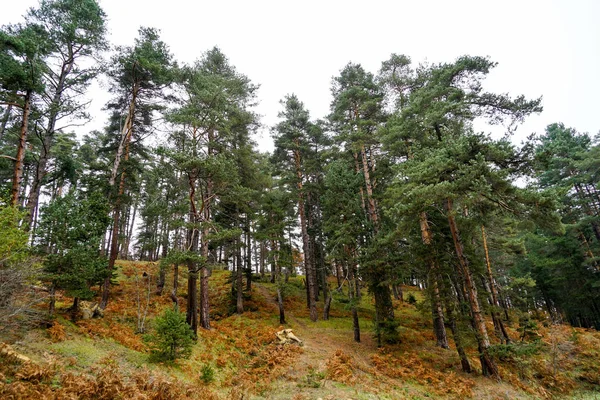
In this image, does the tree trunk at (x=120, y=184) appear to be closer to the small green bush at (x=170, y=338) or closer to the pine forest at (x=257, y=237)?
the pine forest at (x=257, y=237)

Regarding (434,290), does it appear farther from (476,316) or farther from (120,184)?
(120,184)

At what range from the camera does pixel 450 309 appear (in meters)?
12.0

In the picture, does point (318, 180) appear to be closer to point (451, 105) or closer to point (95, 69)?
point (451, 105)

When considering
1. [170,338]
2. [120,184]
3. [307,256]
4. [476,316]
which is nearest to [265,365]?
[170,338]

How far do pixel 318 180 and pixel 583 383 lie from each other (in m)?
19.9

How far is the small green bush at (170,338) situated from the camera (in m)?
9.80

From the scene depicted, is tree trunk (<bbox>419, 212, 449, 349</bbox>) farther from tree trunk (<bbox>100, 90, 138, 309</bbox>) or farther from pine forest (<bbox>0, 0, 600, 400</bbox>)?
tree trunk (<bbox>100, 90, 138, 309</bbox>)

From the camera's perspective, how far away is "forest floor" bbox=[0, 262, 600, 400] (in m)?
6.45

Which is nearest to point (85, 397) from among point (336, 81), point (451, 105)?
point (451, 105)

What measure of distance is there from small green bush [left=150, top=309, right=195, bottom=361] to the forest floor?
40cm

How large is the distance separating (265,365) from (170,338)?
418 cm

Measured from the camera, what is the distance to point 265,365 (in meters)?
11.4

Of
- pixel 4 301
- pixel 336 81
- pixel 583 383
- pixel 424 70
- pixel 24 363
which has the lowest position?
pixel 583 383

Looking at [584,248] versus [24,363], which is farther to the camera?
[584,248]
